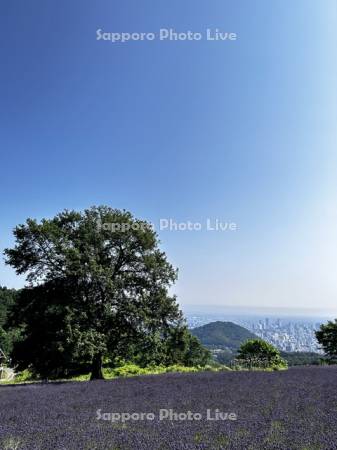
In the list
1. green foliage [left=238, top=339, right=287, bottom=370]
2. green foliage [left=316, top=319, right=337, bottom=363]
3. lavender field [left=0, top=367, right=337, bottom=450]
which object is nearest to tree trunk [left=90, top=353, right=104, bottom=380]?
lavender field [left=0, top=367, right=337, bottom=450]

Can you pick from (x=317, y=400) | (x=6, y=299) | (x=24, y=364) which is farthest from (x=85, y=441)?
(x=6, y=299)

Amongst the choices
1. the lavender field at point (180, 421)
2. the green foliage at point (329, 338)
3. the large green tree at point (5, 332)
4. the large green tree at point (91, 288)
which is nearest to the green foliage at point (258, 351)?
the green foliage at point (329, 338)

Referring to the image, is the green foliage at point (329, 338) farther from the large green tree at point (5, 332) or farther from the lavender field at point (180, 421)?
the large green tree at point (5, 332)

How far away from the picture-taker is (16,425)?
22.1 ft

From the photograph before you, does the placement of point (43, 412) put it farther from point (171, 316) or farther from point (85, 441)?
point (171, 316)

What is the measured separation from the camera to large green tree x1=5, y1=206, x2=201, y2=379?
1881 cm

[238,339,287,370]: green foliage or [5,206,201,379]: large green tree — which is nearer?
[5,206,201,379]: large green tree

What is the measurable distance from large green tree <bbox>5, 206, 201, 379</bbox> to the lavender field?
773 centimetres

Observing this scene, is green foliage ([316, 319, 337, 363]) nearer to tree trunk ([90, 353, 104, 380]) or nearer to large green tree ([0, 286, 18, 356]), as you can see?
tree trunk ([90, 353, 104, 380])

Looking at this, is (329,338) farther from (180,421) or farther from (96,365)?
(180,421)

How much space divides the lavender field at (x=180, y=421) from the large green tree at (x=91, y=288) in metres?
7.73

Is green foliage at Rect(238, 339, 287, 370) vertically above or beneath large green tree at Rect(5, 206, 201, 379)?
beneath

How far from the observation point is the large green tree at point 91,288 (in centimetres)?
1881

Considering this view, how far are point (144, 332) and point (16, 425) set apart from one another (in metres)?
14.1
